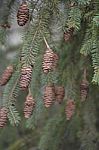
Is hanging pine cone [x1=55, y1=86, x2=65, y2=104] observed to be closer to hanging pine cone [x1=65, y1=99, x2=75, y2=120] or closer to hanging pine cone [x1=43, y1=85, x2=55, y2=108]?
hanging pine cone [x1=65, y1=99, x2=75, y2=120]

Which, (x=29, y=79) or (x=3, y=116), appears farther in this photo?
(x=3, y=116)

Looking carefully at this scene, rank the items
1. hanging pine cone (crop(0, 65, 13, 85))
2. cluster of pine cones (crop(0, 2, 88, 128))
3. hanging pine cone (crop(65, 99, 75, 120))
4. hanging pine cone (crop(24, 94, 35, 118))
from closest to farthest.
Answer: cluster of pine cones (crop(0, 2, 88, 128)) < hanging pine cone (crop(24, 94, 35, 118)) < hanging pine cone (crop(0, 65, 13, 85)) < hanging pine cone (crop(65, 99, 75, 120))

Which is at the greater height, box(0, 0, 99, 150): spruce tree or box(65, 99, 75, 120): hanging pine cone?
box(0, 0, 99, 150): spruce tree

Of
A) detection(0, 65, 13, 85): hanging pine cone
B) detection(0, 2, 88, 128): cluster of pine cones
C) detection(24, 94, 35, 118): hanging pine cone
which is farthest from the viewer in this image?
detection(0, 65, 13, 85): hanging pine cone

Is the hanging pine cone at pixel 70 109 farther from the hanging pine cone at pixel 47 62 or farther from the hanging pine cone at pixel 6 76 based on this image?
the hanging pine cone at pixel 47 62

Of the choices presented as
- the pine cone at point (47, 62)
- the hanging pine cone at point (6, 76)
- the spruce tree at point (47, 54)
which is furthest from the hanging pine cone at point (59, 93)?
the pine cone at point (47, 62)

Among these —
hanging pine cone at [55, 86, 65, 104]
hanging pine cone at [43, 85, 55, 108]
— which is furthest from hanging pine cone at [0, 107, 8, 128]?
hanging pine cone at [55, 86, 65, 104]

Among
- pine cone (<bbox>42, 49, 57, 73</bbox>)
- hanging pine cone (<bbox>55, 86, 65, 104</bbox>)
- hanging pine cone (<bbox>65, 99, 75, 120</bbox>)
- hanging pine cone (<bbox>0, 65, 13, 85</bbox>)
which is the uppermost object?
pine cone (<bbox>42, 49, 57, 73</bbox>)

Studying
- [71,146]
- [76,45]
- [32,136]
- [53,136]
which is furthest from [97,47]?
[32,136]

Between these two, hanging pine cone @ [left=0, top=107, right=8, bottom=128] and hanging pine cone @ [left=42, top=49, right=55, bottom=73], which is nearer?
hanging pine cone @ [left=42, top=49, right=55, bottom=73]

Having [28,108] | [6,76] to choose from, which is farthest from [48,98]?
[6,76]

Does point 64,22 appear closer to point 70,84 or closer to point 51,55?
point 51,55

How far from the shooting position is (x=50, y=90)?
1405 millimetres

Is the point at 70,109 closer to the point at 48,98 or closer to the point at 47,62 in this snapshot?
the point at 48,98
